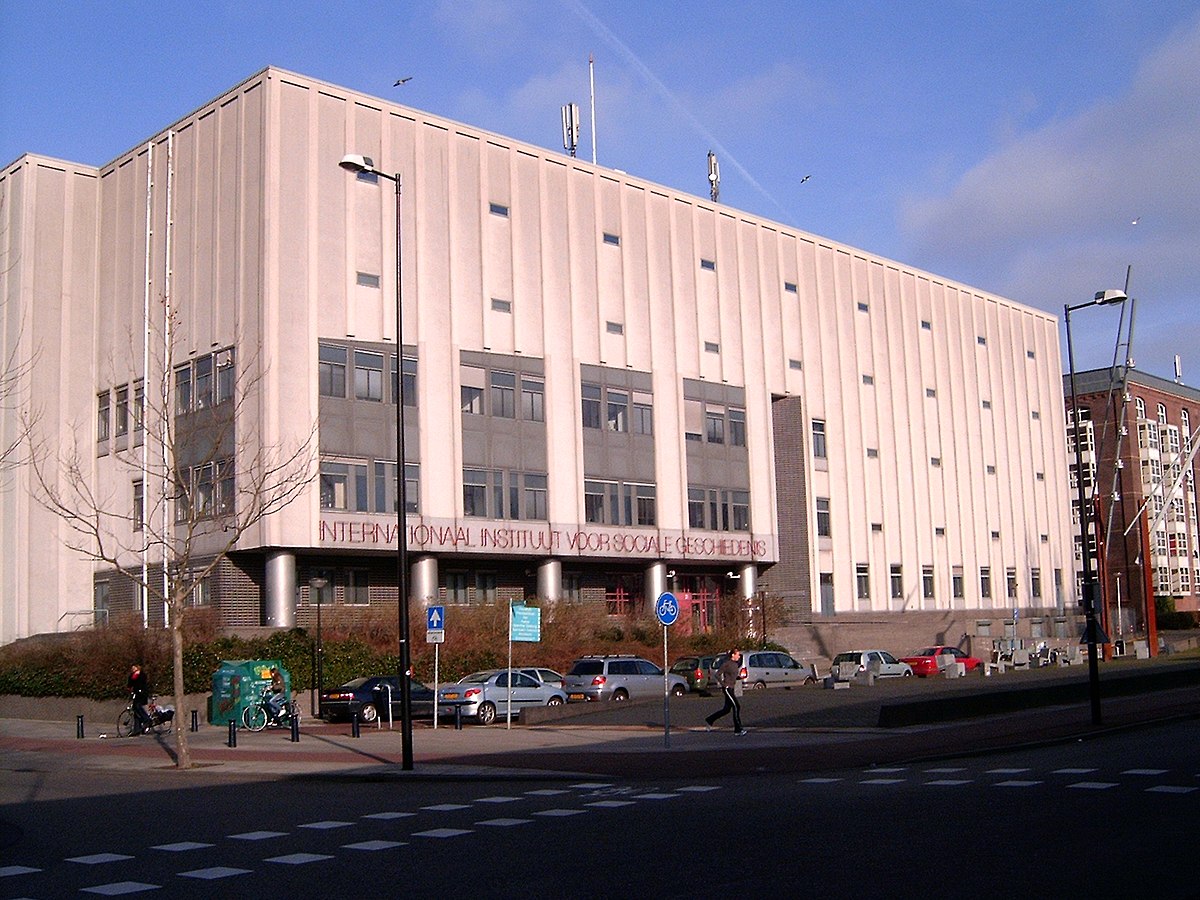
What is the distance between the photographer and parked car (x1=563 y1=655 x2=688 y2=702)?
121ft

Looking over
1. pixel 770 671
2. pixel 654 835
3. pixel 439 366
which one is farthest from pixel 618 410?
pixel 654 835

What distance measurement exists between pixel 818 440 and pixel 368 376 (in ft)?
85.0

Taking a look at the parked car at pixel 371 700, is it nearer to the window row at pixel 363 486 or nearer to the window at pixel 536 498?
the window row at pixel 363 486

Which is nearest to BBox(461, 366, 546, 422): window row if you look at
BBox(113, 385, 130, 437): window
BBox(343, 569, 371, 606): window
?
BBox(343, 569, 371, 606): window

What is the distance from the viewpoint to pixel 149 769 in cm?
2331

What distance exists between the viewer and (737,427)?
59.0 m

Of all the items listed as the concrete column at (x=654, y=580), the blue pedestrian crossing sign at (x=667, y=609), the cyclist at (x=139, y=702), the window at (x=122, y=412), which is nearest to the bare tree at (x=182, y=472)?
the window at (x=122, y=412)

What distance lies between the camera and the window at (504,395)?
4972 centimetres

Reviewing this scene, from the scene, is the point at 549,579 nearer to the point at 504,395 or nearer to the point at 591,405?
the point at 591,405

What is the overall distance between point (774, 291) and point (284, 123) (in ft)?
85.3

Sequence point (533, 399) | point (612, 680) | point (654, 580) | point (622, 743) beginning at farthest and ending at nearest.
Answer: point (654, 580) < point (533, 399) < point (612, 680) < point (622, 743)

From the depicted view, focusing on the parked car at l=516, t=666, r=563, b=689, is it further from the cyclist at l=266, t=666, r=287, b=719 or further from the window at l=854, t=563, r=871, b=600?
the window at l=854, t=563, r=871, b=600

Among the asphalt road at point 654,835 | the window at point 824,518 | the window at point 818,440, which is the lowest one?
the asphalt road at point 654,835

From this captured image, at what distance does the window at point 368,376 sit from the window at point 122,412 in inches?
395
